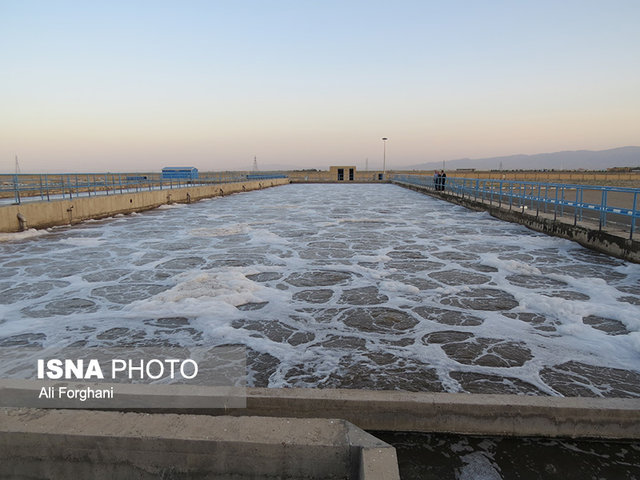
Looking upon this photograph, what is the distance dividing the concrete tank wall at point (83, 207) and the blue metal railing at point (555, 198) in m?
15.2

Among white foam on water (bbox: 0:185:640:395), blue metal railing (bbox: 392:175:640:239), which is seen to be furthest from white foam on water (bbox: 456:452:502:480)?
blue metal railing (bbox: 392:175:640:239)

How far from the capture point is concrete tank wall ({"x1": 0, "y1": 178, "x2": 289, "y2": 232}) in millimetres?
12711

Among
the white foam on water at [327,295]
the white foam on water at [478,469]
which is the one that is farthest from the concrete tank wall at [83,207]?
the white foam on water at [478,469]

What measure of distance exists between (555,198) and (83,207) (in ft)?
52.3

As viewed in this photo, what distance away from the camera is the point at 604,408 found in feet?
10.3

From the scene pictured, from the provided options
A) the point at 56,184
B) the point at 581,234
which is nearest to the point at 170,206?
the point at 56,184

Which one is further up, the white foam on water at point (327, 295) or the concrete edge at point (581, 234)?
the concrete edge at point (581, 234)

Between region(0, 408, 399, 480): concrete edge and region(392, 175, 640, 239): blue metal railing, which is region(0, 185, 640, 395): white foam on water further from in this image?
region(0, 408, 399, 480): concrete edge

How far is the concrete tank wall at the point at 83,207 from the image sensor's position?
12.7 m

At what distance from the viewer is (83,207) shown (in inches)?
634

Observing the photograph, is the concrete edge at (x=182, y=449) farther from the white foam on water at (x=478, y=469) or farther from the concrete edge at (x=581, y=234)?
the concrete edge at (x=581, y=234)

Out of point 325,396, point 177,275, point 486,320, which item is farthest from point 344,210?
point 325,396

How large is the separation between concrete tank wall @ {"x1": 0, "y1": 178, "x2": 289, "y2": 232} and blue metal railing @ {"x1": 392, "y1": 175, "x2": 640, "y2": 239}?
15152mm

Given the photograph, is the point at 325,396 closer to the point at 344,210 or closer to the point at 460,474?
the point at 460,474
